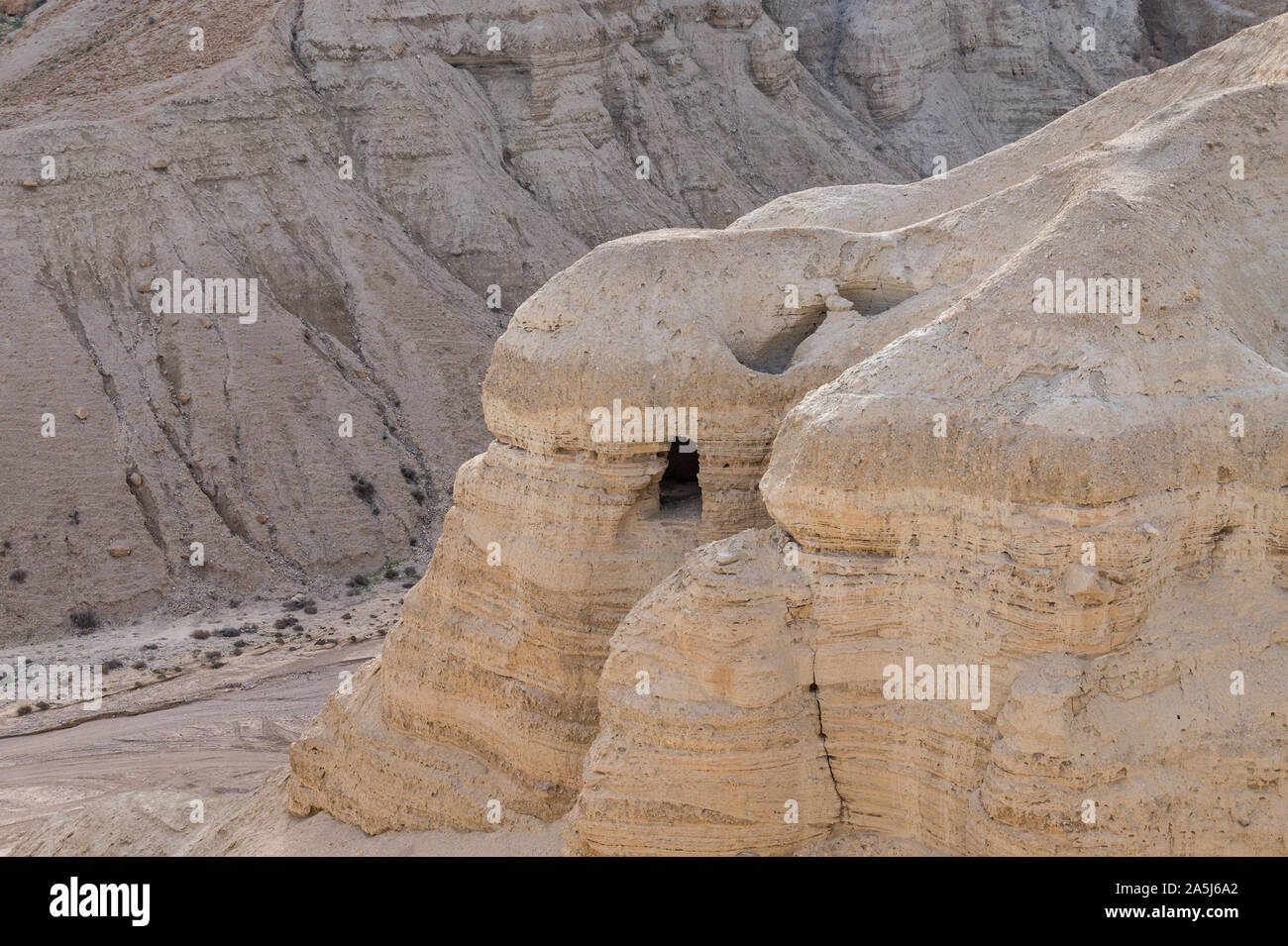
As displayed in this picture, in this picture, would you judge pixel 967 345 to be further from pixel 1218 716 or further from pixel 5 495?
pixel 5 495

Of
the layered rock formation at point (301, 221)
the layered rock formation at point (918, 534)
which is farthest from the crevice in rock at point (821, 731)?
the layered rock formation at point (301, 221)

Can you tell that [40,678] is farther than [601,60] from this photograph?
No

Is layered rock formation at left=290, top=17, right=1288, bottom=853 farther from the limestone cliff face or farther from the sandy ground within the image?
the sandy ground

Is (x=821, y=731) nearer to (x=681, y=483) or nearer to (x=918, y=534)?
(x=918, y=534)

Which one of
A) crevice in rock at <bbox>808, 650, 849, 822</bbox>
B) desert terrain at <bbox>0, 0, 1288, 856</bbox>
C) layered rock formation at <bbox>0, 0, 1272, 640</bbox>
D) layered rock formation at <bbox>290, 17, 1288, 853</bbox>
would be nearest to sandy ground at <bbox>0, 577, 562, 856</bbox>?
desert terrain at <bbox>0, 0, 1288, 856</bbox>

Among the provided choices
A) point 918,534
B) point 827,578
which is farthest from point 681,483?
point 918,534

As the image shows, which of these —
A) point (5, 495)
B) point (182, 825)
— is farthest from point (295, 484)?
point (182, 825)

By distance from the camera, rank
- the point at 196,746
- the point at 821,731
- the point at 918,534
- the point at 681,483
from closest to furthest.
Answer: the point at 918,534, the point at 821,731, the point at 681,483, the point at 196,746

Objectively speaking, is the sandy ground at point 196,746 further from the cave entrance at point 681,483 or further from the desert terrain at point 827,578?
the cave entrance at point 681,483
